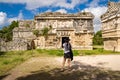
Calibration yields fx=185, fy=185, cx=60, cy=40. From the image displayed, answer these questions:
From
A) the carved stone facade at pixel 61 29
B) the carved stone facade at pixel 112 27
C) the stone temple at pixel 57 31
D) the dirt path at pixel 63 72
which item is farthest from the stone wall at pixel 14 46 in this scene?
the dirt path at pixel 63 72

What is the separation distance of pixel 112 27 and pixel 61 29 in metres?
8.46

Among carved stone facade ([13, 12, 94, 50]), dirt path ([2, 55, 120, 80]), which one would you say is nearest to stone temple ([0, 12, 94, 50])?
carved stone facade ([13, 12, 94, 50])

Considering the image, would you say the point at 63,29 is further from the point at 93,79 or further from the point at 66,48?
the point at 93,79

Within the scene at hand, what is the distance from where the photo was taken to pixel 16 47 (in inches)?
1064

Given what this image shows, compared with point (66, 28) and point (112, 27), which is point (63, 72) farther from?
point (66, 28)

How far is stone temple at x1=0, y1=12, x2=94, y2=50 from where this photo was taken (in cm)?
2891

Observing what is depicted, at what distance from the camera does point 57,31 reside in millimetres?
30125

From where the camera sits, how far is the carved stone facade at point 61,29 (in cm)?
2915

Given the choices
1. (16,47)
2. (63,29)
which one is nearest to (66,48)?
(16,47)

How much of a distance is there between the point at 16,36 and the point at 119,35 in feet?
65.4

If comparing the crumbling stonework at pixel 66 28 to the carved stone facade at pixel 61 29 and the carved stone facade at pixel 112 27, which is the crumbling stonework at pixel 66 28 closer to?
the carved stone facade at pixel 61 29

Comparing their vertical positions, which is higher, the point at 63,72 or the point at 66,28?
the point at 66,28

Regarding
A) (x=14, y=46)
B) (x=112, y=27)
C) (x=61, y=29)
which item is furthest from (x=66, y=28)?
(x=14, y=46)

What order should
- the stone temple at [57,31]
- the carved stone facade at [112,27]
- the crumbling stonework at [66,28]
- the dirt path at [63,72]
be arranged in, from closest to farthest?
1. the dirt path at [63,72]
2. the carved stone facade at [112,27]
3. the stone temple at [57,31]
4. the crumbling stonework at [66,28]
